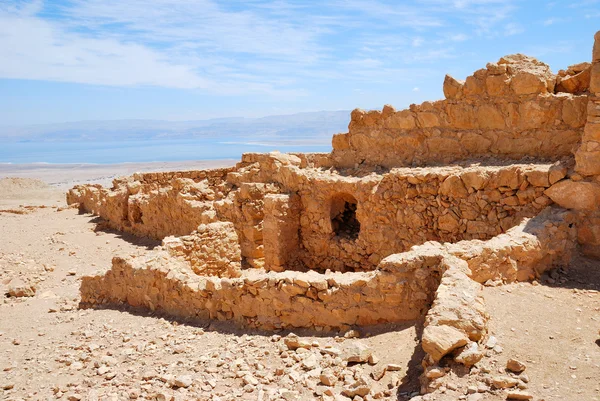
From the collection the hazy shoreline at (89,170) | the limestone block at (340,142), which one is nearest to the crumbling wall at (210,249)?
the limestone block at (340,142)

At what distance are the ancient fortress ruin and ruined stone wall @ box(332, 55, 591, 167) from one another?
2 cm

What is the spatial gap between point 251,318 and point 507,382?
3.13 m

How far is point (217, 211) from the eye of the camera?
11867 millimetres

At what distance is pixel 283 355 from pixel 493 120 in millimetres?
5227

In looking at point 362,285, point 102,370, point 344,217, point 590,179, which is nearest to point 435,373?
point 362,285

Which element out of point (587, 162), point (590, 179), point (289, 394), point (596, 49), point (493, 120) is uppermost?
point (596, 49)

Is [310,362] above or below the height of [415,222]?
below

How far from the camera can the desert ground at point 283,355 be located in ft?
11.4

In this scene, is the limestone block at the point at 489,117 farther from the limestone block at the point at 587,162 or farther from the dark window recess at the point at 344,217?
the dark window recess at the point at 344,217

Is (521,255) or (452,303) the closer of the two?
(452,303)

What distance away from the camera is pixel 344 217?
1016 cm

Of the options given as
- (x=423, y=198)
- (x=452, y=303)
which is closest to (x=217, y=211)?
(x=423, y=198)

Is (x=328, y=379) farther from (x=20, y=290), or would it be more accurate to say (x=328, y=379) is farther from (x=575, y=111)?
(x=20, y=290)

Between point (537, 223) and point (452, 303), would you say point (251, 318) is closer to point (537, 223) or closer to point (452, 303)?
point (452, 303)
